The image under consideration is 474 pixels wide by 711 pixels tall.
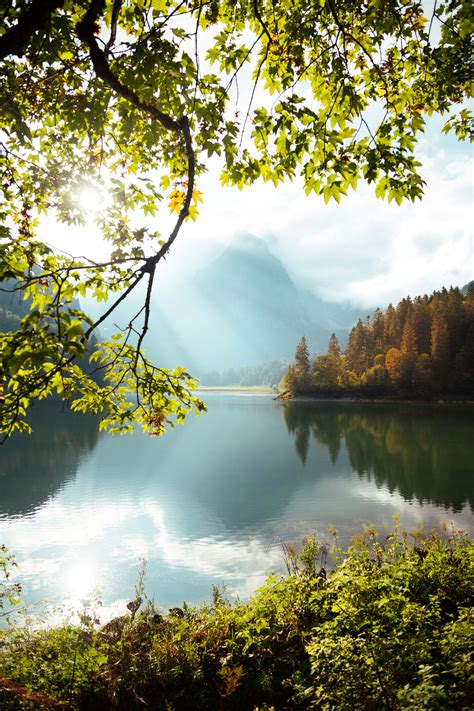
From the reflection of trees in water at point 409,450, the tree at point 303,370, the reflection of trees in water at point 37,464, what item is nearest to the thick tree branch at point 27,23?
the reflection of trees in water at point 37,464

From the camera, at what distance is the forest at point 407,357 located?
3880 inches

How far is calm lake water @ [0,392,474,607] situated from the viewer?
1484cm

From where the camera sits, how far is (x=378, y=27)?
457cm

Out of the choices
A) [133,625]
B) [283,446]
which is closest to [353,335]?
[283,446]

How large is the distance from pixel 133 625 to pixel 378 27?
10962 millimetres

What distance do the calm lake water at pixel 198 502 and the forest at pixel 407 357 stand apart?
55991mm

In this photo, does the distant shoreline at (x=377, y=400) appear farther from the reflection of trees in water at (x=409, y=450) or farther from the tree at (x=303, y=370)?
the reflection of trees in water at (x=409, y=450)

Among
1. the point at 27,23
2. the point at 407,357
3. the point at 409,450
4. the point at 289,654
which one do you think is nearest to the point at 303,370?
the point at 407,357

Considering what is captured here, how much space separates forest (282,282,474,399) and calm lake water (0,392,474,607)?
5599cm

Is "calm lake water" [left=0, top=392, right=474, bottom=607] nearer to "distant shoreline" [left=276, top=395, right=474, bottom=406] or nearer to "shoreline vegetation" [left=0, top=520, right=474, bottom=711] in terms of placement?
"shoreline vegetation" [left=0, top=520, right=474, bottom=711]

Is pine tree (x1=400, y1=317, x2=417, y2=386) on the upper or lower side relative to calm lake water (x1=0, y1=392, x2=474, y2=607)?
upper

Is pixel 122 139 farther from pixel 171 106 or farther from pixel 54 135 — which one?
pixel 171 106

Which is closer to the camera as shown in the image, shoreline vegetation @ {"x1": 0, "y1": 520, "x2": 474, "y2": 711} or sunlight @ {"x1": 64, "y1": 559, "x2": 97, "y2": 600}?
shoreline vegetation @ {"x1": 0, "y1": 520, "x2": 474, "y2": 711}

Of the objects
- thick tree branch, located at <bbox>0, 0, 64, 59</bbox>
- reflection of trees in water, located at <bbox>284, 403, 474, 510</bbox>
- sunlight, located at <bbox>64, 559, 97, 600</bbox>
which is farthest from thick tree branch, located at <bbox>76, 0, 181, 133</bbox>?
reflection of trees in water, located at <bbox>284, 403, 474, 510</bbox>
